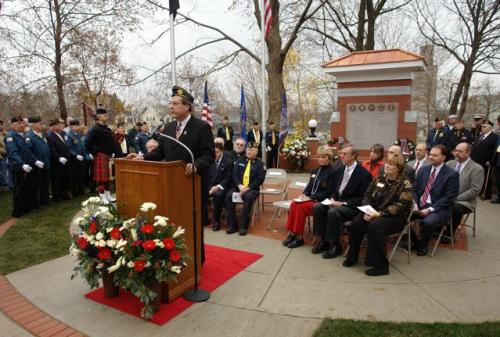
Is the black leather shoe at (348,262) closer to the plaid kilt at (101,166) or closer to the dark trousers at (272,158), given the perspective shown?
the plaid kilt at (101,166)

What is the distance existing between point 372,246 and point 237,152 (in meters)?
3.85

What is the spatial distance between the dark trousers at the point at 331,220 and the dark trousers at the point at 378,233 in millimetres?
362

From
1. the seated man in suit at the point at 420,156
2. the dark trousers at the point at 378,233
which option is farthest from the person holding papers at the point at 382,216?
the seated man in suit at the point at 420,156

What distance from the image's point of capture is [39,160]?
795 centimetres

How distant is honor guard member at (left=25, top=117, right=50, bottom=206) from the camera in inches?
310

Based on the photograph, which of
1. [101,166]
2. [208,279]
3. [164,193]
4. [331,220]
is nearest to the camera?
[164,193]

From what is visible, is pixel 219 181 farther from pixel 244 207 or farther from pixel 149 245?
pixel 149 245

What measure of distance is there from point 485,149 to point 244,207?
6.30 meters

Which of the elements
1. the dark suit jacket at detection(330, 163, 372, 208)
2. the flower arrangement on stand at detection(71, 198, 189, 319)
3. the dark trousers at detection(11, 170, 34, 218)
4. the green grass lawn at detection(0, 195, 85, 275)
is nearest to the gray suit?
the dark suit jacket at detection(330, 163, 372, 208)

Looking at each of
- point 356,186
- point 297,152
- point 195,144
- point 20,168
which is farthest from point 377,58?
point 20,168

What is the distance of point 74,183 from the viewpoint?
947cm

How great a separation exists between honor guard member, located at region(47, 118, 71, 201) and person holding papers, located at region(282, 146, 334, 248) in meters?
5.72

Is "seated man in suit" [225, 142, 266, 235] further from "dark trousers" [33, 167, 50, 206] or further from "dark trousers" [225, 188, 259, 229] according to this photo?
"dark trousers" [33, 167, 50, 206]

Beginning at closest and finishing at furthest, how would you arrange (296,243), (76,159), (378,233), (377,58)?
(378,233) < (296,243) < (76,159) < (377,58)
